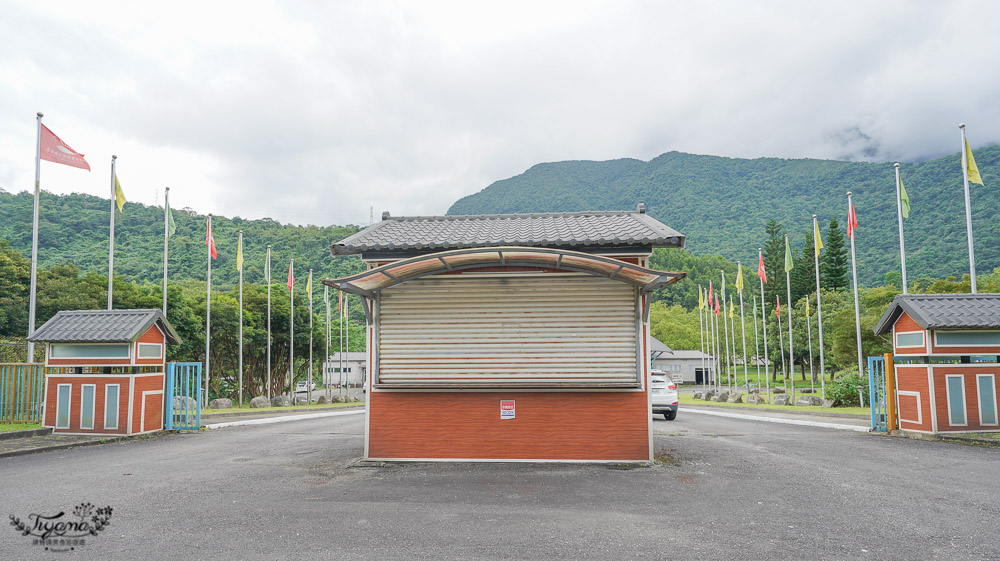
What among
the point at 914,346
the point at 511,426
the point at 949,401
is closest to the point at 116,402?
the point at 511,426

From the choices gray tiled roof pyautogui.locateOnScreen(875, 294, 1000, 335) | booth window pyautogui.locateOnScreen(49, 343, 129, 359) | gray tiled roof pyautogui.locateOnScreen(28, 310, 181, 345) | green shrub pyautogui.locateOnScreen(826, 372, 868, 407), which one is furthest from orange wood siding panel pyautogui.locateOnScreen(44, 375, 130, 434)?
green shrub pyautogui.locateOnScreen(826, 372, 868, 407)

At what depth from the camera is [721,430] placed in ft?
48.3

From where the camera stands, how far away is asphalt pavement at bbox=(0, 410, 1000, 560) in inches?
198

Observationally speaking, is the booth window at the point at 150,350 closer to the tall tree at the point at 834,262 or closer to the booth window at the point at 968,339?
the booth window at the point at 968,339

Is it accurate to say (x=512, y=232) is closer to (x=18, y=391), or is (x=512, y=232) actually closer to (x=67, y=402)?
(x=67, y=402)

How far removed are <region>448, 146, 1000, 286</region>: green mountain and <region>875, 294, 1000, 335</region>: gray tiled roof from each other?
63.6m

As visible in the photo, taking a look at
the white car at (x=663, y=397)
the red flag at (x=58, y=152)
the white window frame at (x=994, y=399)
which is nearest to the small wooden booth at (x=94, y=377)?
the red flag at (x=58, y=152)

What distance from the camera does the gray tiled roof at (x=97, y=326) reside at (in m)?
12.5

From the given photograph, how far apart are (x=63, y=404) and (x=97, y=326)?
1660mm

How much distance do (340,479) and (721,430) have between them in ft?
32.7

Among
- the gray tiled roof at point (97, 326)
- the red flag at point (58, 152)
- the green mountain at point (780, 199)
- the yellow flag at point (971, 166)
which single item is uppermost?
the green mountain at point (780, 199)

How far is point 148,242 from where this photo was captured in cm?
4719

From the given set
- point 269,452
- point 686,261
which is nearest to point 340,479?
point 269,452

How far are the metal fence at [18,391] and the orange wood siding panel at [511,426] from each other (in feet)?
29.5
